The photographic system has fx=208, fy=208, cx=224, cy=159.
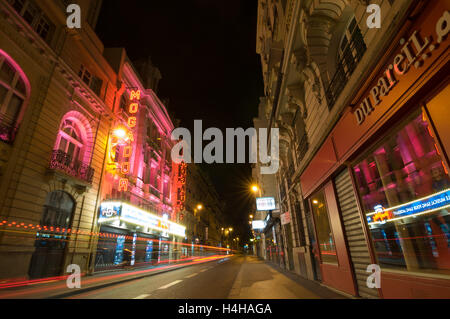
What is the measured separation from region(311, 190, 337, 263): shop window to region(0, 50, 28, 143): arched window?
14.4 m

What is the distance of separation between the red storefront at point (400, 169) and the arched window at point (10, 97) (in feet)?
46.0

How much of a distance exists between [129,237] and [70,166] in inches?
370

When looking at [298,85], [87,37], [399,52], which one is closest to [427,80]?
[399,52]

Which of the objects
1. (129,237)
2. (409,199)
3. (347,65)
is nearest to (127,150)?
(129,237)

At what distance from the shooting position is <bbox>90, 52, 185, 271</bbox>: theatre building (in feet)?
53.6

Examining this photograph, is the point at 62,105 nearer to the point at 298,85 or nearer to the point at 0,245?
the point at 0,245

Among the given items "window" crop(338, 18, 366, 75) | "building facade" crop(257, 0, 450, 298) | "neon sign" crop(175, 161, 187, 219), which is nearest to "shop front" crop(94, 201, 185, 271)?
"neon sign" crop(175, 161, 187, 219)

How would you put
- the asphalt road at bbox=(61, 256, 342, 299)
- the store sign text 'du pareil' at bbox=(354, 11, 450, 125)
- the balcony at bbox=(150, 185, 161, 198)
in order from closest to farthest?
the store sign text 'du pareil' at bbox=(354, 11, 450, 125), the asphalt road at bbox=(61, 256, 342, 299), the balcony at bbox=(150, 185, 161, 198)

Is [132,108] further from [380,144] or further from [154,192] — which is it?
[380,144]

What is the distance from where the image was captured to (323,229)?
8453mm

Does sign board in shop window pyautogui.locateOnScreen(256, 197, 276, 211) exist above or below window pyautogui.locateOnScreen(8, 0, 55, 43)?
below

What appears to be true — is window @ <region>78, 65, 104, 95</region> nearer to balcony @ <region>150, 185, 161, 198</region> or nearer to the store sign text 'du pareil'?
balcony @ <region>150, 185, 161, 198</region>

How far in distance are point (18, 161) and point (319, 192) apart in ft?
46.3

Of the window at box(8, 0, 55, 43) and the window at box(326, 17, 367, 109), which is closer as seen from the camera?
the window at box(326, 17, 367, 109)
